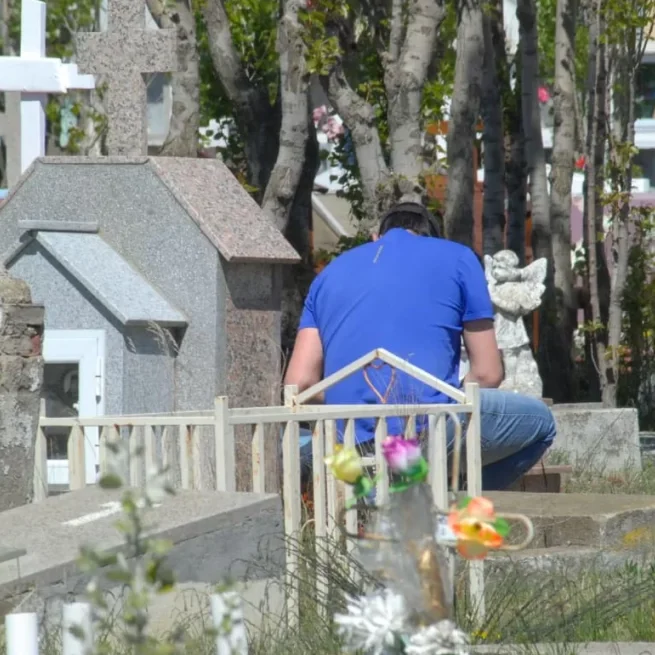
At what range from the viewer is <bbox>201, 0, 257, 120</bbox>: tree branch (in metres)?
11.5

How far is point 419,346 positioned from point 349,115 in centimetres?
401

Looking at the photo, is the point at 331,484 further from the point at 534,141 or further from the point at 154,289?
the point at 534,141

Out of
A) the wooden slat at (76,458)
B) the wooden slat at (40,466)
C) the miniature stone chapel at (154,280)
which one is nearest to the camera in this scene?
the wooden slat at (76,458)

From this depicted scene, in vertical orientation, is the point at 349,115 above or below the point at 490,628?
above

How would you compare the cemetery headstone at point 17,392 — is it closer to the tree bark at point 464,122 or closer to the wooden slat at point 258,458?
the wooden slat at point 258,458

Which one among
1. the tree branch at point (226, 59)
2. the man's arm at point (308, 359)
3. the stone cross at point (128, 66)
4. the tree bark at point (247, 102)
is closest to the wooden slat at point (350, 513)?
the man's arm at point (308, 359)

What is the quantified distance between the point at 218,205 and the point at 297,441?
2191mm

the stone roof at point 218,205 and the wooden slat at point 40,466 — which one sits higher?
the stone roof at point 218,205

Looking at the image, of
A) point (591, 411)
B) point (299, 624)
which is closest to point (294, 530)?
point (299, 624)

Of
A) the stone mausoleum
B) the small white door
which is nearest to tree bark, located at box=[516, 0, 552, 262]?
the stone mausoleum

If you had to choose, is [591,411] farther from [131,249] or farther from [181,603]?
[181,603]

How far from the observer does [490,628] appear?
446 centimetres

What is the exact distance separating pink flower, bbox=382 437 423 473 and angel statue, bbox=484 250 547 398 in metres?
8.08

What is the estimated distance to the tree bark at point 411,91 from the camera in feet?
29.6
